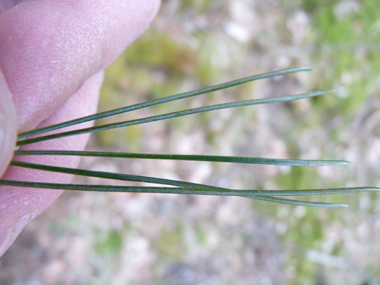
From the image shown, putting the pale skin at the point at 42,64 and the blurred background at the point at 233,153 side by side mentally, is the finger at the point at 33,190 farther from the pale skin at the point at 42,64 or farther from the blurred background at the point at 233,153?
the blurred background at the point at 233,153

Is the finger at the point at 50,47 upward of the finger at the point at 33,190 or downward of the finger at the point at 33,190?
upward

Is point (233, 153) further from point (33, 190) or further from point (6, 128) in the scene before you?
point (6, 128)

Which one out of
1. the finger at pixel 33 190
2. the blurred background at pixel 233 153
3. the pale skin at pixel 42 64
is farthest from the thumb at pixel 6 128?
the blurred background at pixel 233 153

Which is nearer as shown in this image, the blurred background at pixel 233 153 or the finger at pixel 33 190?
the finger at pixel 33 190

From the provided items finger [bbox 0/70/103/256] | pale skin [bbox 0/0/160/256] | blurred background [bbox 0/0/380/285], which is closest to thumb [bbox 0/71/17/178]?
pale skin [bbox 0/0/160/256]

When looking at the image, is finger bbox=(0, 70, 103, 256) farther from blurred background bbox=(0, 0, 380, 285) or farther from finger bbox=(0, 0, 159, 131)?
blurred background bbox=(0, 0, 380, 285)

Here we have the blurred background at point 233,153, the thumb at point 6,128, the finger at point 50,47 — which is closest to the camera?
the thumb at point 6,128

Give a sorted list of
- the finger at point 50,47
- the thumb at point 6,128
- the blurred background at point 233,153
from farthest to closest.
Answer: the blurred background at point 233,153 < the finger at point 50,47 < the thumb at point 6,128

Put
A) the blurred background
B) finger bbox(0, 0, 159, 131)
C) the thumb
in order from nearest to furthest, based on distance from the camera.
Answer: the thumb, finger bbox(0, 0, 159, 131), the blurred background

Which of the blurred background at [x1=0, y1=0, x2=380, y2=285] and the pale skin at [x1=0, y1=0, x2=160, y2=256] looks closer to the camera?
the pale skin at [x1=0, y1=0, x2=160, y2=256]
